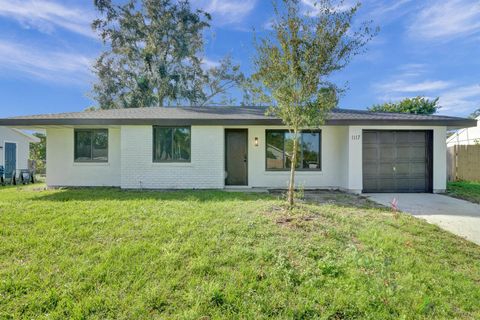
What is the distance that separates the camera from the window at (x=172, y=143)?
9914mm

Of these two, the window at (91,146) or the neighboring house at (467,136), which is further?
the neighboring house at (467,136)

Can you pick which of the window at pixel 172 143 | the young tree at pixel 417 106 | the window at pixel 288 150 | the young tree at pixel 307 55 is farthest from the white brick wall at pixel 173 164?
the young tree at pixel 417 106

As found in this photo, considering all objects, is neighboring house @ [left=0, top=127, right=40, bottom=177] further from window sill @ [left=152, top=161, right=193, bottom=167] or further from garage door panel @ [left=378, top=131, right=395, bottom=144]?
garage door panel @ [left=378, top=131, right=395, bottom=144]

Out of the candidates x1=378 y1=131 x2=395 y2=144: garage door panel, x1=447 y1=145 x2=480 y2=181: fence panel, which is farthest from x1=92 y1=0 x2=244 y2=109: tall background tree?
x1=447 y1=145 x2=480 y2=181: fence panel

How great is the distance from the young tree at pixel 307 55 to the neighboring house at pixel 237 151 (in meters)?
3.49

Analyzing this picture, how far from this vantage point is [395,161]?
9891 mm

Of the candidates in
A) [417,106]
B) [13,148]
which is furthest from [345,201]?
[417,106]

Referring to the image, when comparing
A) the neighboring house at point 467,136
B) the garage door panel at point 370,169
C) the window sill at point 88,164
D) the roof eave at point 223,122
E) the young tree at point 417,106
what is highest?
the young tree at point 417,106

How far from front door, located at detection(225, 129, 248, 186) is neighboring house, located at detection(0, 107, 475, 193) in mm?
41

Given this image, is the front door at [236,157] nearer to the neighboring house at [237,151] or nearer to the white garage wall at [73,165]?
the neighboring house at [237,151]

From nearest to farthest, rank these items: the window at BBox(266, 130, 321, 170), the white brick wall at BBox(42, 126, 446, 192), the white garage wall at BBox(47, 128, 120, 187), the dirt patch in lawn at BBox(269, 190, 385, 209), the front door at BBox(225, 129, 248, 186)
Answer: the dirt patch in lawn at BBox(269, 190, 385, 209) < the white brick wall at BBox(42, 126, 446, 192) < the window at BBox(266, 130, 321, 170) < the white garage wall at BBox(47, 128, 120, 187) < the front door at BBox(225, 129, 248, 186)

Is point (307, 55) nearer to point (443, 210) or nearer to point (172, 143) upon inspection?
point (443, 210)

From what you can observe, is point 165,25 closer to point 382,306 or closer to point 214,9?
point 214,9

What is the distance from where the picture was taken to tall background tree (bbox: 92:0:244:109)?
Result: 20.4 meters
